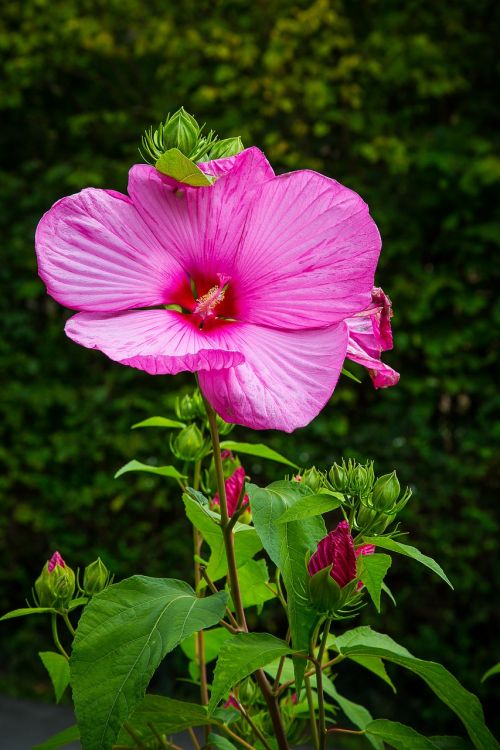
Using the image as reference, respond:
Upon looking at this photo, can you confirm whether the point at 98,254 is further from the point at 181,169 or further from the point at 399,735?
the point at 399,735

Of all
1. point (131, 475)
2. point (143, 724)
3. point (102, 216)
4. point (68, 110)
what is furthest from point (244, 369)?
point (68, 110)

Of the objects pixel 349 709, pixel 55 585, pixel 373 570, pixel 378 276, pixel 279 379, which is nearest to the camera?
pixel 279 379

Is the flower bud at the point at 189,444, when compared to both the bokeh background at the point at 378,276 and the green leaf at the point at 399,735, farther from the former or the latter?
the bokeh background at the point at 378,276

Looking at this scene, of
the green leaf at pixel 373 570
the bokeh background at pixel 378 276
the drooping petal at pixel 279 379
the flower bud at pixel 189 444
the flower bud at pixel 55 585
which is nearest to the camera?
the drooping petal at pixel 279 379

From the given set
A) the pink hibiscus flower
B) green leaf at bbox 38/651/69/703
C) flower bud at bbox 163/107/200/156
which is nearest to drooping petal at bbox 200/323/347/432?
the pink hibiscus flower

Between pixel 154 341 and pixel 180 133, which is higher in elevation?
pixel 180 133

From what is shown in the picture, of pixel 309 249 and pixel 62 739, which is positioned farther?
pixel 62 739

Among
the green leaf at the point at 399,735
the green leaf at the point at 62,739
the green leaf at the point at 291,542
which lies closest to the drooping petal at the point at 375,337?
the green leaf at the point at 291,542

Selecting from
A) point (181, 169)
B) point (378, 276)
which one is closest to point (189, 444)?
point (181, 169)
